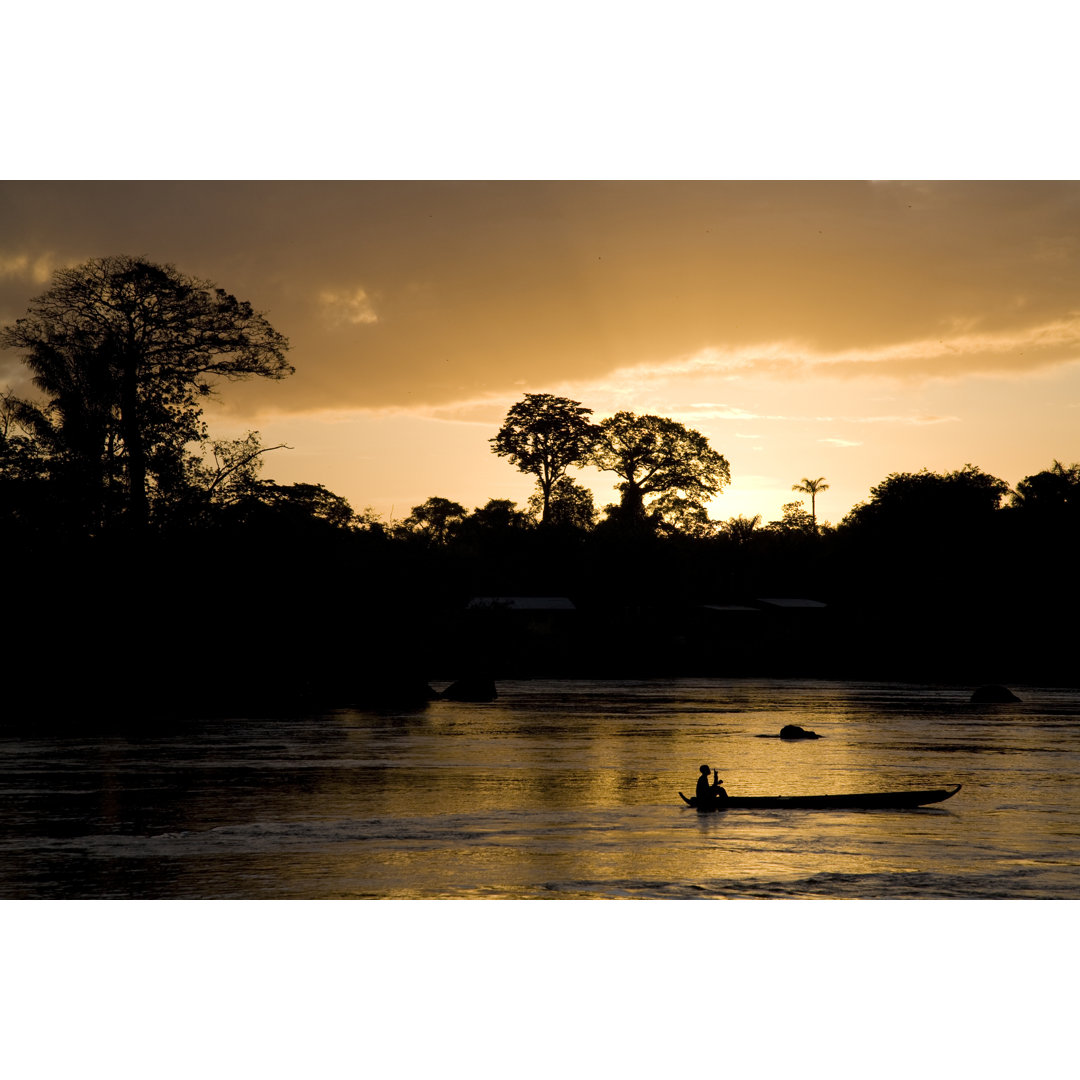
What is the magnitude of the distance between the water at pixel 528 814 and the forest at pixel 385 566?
3.83 meters

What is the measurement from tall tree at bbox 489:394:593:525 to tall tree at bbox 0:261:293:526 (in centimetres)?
3074

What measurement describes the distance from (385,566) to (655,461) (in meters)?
33.4

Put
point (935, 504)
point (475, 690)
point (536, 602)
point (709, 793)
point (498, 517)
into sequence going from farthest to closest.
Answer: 1. point (498, 517)
2. point (536, 602)
3. point (935, 504)
4. point (475, 690)
5. point (709, 793)

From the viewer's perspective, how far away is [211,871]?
595 inches

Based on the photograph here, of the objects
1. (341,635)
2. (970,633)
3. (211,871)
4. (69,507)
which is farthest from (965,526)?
(211,871)

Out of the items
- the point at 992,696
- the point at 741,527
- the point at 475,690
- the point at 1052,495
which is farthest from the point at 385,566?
the point at 741,527

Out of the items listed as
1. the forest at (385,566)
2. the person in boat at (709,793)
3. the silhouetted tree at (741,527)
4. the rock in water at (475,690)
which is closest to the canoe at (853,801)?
the person in boat at (709,793)

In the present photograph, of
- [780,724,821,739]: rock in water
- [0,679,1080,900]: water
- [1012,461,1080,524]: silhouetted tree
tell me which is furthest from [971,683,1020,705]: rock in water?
[780,724,821,739]: rock in water

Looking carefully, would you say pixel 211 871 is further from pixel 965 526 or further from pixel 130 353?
pixel 965 526

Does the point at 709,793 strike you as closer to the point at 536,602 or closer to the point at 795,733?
the point at 795,733

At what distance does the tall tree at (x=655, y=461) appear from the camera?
72.2 metres

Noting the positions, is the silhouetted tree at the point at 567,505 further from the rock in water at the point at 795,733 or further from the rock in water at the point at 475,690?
the rock in water at the point at 795,733

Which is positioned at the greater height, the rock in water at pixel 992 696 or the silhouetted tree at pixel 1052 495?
the silhouetted tree at pixel 1052 495

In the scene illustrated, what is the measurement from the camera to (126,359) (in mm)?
36875
